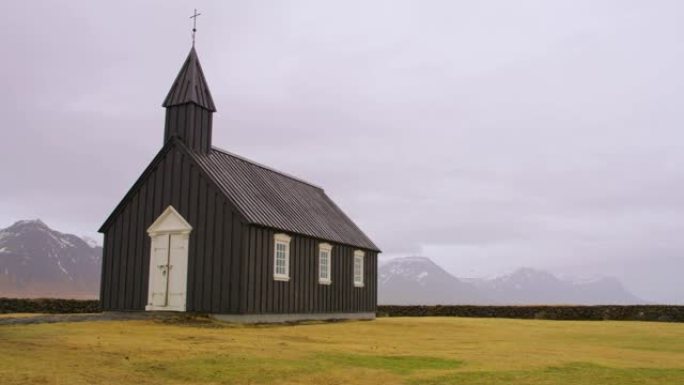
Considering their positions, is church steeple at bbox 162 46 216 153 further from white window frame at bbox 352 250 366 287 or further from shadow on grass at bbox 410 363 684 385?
shadow on grass at bbox 410 363 684 385

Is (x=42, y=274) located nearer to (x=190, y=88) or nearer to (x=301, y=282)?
(x=190, y=88)

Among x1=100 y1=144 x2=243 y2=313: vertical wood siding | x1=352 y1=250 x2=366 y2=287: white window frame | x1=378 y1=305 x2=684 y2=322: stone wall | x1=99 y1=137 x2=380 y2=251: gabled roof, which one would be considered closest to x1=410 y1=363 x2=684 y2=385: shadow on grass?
x1=100 y1=144 x2=243 y2=313: vertical wood siding

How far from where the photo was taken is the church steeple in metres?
28.0

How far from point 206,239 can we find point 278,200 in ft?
17.0

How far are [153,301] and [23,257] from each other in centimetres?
18033

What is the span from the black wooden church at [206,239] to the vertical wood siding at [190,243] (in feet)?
0.13

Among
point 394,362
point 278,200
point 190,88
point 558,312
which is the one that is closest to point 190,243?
point 278,200

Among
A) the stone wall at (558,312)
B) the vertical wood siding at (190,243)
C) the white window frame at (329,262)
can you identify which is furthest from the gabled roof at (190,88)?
the stone wall at (558,312)

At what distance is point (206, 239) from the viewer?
25.8 m

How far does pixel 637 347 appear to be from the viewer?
2103 centimetres

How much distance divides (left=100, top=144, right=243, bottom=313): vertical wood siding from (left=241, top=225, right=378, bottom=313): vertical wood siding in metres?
0.67

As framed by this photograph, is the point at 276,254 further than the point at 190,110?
No

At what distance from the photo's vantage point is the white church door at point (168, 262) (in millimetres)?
26081

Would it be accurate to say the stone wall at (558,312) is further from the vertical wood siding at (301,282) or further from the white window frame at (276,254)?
the white window frame at (276,254)
